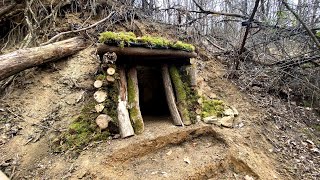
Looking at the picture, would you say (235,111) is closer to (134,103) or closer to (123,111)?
(134,103)

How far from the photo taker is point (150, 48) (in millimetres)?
3668

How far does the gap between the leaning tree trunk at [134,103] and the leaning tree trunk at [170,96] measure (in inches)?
20.3

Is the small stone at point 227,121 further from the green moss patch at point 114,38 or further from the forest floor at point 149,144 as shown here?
the green moss patch at point 114,38

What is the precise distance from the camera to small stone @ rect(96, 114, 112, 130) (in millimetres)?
3332

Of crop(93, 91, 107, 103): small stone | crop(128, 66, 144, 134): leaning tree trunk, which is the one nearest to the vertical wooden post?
crop(128, 66, 144, 134): leaning tree trunk

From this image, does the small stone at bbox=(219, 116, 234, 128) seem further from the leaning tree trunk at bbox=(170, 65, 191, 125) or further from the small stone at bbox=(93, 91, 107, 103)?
the small stone at bbox=(93, 91, 107, 103)

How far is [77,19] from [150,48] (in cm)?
276

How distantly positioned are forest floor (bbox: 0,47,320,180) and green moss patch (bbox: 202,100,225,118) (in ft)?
0.86

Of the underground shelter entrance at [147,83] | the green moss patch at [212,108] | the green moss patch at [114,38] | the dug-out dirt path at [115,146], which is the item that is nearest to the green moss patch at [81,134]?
the dug-out dirt path at [115,146]

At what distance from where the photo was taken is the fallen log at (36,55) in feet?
12.6

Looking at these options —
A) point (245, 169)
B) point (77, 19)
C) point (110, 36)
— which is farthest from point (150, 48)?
point (77, 19)

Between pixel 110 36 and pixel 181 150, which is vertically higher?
pixel 110 36

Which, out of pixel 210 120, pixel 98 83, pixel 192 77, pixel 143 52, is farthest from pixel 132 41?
pixel 210 120

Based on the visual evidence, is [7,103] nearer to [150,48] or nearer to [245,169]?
[150,48]
